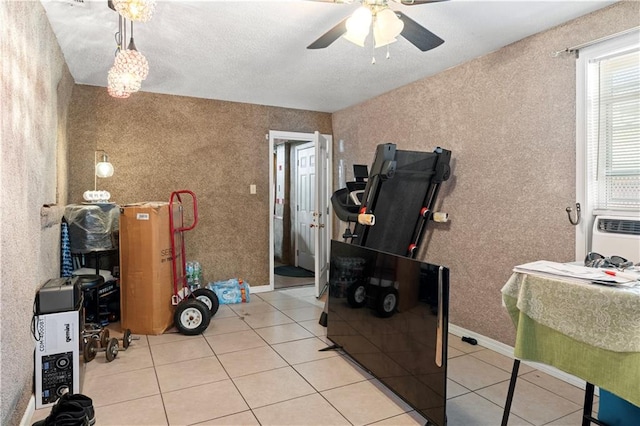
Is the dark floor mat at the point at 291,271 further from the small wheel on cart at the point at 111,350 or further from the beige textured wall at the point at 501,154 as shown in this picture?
the small wheel on cart at the point at 111,350

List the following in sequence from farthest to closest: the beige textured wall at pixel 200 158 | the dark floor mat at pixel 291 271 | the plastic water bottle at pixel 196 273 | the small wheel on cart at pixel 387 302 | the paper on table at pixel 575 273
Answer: the dark floor mat at pixel 291 271
the plastic water bottle at pixel 196 273
the beige textured wall at pixel 200 158
the small wheel on cart at pixel 387 302
the paper on table at pixel 575 273

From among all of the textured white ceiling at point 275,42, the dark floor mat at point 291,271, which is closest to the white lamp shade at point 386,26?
the textured white ceiling at point 275,42

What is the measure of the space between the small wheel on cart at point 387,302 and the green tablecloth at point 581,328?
2.36ft

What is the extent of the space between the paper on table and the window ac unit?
977mm

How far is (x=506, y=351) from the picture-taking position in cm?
319

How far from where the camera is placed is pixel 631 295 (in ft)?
4.63

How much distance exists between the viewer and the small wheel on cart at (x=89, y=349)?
302cm

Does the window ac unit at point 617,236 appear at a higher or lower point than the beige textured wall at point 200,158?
lower

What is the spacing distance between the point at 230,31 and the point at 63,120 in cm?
210

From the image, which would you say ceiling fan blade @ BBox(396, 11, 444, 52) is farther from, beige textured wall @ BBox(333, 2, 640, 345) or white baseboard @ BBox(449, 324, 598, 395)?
white baseboard @ BBox(449, 324, 598, 395)

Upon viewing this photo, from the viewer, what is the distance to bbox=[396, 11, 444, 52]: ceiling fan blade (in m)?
2.22

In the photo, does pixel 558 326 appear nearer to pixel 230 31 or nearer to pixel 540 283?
pixel 540 283

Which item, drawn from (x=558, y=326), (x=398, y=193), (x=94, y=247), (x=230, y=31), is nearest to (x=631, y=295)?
(x=558, y=326)

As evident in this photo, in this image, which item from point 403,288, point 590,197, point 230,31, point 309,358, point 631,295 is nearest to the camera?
point 631,295
